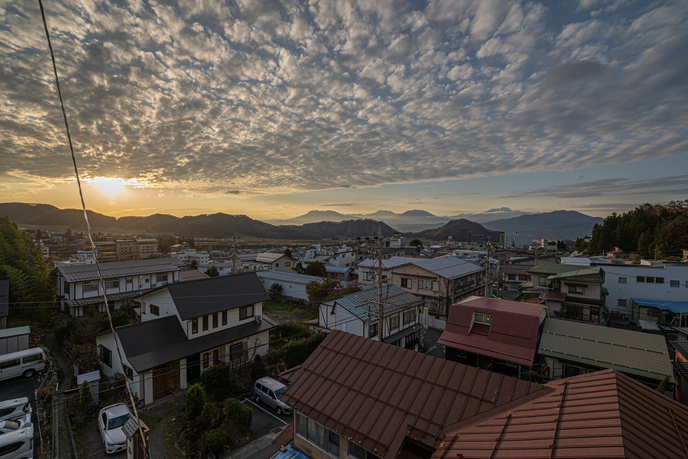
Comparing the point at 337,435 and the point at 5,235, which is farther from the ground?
the point at 5,235

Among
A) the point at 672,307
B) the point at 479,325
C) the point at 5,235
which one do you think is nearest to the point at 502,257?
the point at 672,307

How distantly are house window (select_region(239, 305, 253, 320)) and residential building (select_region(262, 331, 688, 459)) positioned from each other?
12849 millimetres

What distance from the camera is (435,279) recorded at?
100 ft

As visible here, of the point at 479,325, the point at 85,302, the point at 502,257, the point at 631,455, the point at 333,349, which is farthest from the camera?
the point at 502,257

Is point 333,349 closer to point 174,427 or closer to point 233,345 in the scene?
point 174,427

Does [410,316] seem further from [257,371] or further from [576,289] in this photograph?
[576,289]

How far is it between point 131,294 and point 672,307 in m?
51.8

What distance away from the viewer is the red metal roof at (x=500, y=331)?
608 inches

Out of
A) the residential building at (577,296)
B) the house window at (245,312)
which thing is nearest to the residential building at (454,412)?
the house window at (245,312)

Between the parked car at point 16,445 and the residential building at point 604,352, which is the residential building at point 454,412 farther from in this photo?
the residential building at point 604,352

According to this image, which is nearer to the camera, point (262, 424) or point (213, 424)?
point (213, 424)

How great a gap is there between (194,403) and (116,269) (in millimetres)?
26556

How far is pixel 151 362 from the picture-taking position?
1414 centimetres

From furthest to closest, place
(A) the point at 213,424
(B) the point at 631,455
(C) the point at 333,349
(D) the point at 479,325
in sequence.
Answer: (D) the point at 479,325, (A) the point at 213,424, (C) the point at 333,349, (B) the point at 631,455
